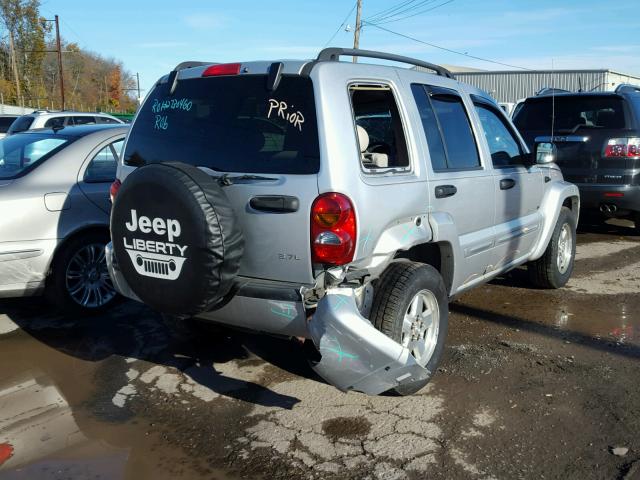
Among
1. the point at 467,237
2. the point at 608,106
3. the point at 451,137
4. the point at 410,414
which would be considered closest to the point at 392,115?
the point at 451,137

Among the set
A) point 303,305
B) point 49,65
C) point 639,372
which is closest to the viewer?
point 303,305

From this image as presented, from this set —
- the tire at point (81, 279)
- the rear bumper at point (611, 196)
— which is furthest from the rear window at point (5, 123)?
the rear bumper at point (611, 196)

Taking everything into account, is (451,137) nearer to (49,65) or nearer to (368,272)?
(368,272)

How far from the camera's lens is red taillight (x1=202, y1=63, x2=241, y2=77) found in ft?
12.1

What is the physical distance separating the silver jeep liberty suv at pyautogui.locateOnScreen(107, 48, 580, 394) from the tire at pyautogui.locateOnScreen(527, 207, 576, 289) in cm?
211

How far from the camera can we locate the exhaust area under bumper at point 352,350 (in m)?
3.12

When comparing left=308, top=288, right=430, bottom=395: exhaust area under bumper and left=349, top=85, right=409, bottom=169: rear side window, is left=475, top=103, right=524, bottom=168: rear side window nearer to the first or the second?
left=349, top=85, right=409, bottom=169: rear side window

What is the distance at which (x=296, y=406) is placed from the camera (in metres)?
3.79

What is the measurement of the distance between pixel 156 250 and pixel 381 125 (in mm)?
1777

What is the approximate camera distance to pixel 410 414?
366cm

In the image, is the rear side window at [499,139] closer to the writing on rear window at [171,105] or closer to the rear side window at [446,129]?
the rear side window at [446,129]

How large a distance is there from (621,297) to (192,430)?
172 inches

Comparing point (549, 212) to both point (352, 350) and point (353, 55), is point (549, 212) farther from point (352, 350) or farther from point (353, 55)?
point (352, 350)

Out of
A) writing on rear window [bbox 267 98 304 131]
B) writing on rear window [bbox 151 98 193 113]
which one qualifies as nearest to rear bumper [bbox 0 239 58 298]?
writing on rear window [bbox 151 98 193 113]
